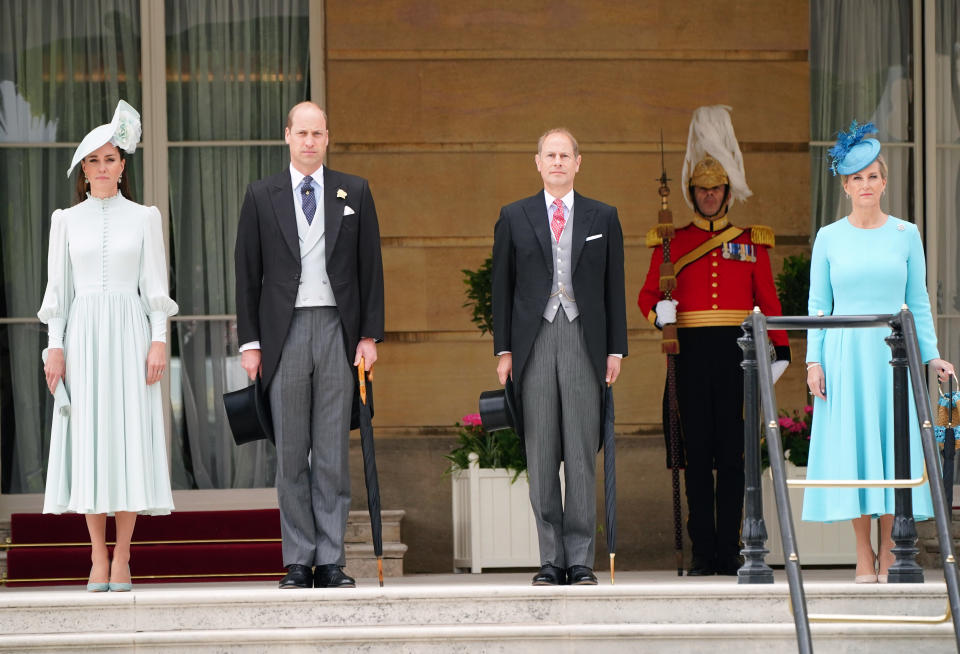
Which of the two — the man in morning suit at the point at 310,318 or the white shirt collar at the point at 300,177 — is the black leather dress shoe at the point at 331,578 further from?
the white shirt collar at the point at 300,177

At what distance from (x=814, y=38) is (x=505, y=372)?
179 inches

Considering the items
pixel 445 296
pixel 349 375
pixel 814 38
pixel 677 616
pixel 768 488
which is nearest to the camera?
pixel 677 616

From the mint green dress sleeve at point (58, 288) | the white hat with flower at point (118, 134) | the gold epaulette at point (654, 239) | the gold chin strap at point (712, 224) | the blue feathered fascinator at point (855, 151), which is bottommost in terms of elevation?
the mint green dress sleeve at point (58, 288)

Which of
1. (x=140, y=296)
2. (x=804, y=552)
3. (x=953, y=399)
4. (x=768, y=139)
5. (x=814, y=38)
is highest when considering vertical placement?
(x=814, y=38)

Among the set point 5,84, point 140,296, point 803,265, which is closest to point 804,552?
point 803,265

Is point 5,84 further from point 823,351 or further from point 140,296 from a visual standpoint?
point 823,351

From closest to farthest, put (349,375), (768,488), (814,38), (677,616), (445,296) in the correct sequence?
(677,616) → (349,375) → (768,488) → (445,296) → (814,38)

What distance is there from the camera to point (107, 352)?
20.0 feet

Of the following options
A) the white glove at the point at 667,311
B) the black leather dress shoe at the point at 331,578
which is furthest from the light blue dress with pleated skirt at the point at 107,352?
the white glove at the point at 667,311

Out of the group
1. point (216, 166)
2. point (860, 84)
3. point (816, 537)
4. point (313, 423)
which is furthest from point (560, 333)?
point (860, 84)

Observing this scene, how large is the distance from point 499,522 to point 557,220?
2554 mm

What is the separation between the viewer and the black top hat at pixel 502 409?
610 centimetres

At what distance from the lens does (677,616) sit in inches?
212

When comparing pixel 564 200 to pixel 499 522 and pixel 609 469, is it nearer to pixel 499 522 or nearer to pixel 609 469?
pixel 609 469
